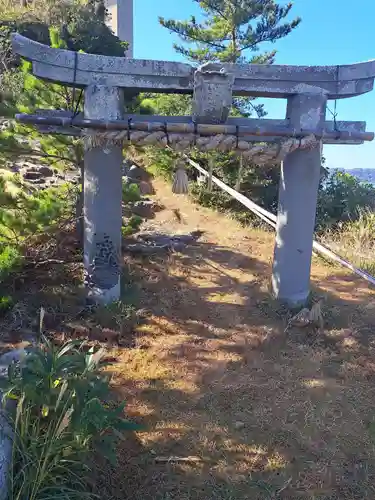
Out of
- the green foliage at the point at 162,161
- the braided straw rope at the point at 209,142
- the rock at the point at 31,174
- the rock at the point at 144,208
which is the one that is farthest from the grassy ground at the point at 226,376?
the green foliage at the point at 162,161

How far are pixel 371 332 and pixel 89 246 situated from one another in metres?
2.73

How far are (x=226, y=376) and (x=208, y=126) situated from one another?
6.57 feet

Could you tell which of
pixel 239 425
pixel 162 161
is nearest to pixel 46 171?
pixel 162 161

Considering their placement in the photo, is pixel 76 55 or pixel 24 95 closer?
pixel 76 55

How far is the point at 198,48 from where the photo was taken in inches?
535

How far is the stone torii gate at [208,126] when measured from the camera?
12.1 ft

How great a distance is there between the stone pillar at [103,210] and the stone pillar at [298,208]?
156 cm

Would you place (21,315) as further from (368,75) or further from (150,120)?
(368,75)

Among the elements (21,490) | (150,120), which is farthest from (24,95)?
(21,490)

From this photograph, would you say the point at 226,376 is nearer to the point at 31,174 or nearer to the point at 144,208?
the point at 144,208

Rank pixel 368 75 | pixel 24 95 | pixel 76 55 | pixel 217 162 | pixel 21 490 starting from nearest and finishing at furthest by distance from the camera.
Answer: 1. pixel 21 490
2. pixel 76 55
3. pixel 368 75
4. pixel 24 95
5. pixel 217 162

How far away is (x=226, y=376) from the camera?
137 inches

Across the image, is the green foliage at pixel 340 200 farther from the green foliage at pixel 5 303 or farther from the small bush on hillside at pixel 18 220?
the green foliage at pixel 5 303

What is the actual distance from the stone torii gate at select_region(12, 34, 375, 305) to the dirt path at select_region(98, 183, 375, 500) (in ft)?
1.88
